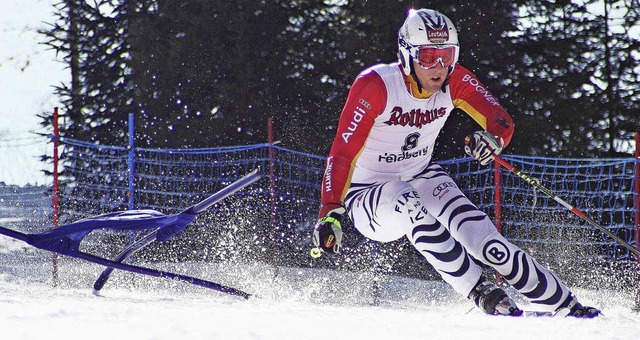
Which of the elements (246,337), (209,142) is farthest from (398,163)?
(209,142)

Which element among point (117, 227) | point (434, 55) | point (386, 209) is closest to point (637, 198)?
point (434, 55)

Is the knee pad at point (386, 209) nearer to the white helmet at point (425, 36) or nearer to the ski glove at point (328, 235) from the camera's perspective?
the ski glove at point (328, 235)

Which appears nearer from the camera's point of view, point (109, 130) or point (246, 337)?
point (246, 337)

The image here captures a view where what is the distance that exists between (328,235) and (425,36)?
1.15m

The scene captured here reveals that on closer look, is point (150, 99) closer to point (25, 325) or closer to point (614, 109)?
point (614, 109)

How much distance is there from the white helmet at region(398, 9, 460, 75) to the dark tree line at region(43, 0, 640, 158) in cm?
658

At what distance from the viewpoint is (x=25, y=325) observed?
2.84m

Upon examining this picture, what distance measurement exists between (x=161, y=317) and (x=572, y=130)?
368 inches

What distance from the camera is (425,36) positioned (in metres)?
4.40

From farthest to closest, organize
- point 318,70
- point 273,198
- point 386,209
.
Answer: point 318,70
point 273,198
point 386,209

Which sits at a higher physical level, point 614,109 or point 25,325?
point 614,109

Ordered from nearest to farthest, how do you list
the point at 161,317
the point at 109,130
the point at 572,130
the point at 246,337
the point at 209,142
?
the point at 246,337 → the point at 161,317 → the point at 572,130 → the point at 209,142 → the point at 109,130

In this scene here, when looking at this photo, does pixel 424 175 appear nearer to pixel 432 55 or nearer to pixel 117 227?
pixel 432 55

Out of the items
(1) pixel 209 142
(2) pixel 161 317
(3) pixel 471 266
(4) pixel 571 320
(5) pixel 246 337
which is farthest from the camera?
(1) pixel 209 142
